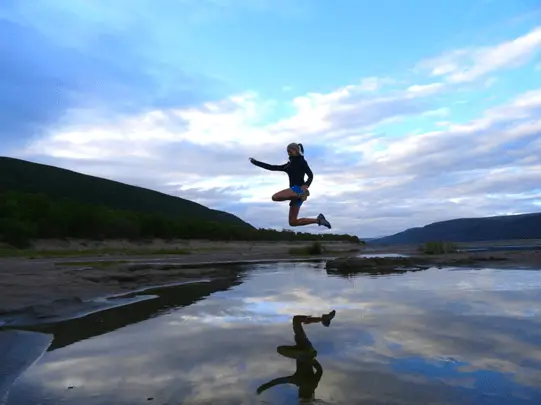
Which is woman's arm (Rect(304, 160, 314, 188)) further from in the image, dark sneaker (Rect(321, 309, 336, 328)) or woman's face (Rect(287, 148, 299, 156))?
dark sneaker (Rect(321, 309, 336, 328))

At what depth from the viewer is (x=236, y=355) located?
5660 millimetres

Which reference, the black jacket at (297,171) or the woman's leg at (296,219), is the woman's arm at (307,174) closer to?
the black jacket at (297,171)

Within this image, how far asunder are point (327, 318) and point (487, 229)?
422ft

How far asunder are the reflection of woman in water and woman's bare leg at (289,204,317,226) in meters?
3.28

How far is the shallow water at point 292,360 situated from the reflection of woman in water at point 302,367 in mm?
31

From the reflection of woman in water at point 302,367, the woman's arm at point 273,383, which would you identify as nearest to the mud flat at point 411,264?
the reflection of woman in water at point 302,367

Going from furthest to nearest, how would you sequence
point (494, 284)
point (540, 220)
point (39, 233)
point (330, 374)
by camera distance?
point (540, 220) < point (39, 233) < point (494, 284) < point (330, 374)

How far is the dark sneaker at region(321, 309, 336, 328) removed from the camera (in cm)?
746

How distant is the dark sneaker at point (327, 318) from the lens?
294 inches

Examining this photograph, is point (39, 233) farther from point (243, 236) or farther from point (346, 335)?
point (346, 335)

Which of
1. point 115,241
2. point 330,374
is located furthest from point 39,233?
point 330,374

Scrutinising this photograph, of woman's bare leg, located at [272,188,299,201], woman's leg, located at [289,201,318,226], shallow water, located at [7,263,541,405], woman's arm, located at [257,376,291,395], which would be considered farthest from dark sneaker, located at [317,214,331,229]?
woman's arm, located at [257,376,291,395]

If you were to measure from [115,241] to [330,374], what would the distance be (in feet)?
162

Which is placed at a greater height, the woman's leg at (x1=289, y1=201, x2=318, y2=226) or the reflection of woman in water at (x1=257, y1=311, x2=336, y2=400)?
the woman's leg at (x1=289, y1=201, x2=318, y2=226)
